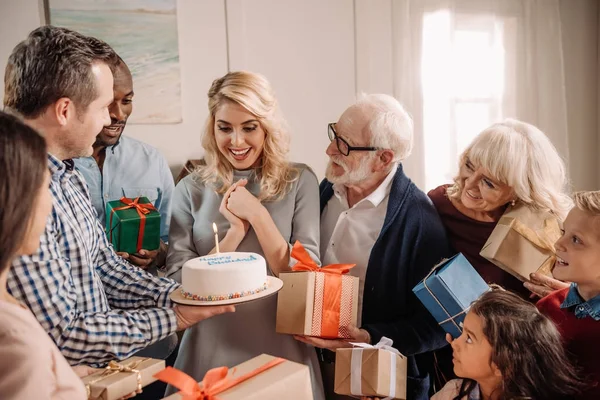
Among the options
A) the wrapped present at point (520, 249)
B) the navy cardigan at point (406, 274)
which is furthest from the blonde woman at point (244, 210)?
the wrapped present at point (520, 249)

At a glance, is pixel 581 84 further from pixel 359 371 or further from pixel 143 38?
pixel 359 371

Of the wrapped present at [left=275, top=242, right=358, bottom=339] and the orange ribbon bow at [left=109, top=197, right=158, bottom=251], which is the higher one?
the orange ribbon bow at [left=109, top=197, right=158, bottom=251]

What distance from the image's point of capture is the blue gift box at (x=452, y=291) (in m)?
1.84

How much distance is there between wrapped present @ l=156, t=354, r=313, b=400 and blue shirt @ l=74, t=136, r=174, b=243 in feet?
4.36

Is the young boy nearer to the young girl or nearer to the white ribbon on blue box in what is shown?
the young girl

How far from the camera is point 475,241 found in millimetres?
2217

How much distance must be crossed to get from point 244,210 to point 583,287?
1158mm

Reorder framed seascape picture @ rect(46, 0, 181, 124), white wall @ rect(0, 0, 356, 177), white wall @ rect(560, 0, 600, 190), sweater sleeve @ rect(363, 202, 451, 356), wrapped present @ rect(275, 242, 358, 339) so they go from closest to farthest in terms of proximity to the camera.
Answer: wrapped present @ rect(275, 242, 358, 339)
sweater sleeve @ rect(363, 202, 451, 356)
framed seascape picture @ rect(46, 0, 181, 124)
white wall @ rect(0, 0, 356, 177)
white wall @ rect(560, 0, 600, 190)

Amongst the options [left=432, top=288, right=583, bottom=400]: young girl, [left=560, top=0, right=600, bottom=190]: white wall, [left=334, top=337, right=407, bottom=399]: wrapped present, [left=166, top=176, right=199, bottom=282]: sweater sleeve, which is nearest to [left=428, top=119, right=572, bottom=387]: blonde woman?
[left=432, top=288, right=583, bottom=400]: young girl

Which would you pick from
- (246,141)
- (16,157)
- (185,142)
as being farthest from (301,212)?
(185,142)

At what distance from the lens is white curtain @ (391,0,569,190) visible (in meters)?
4.57

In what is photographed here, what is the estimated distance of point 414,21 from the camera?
14.9ft

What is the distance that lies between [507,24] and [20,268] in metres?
4.67

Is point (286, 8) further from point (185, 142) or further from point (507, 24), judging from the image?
point (507, 24)
